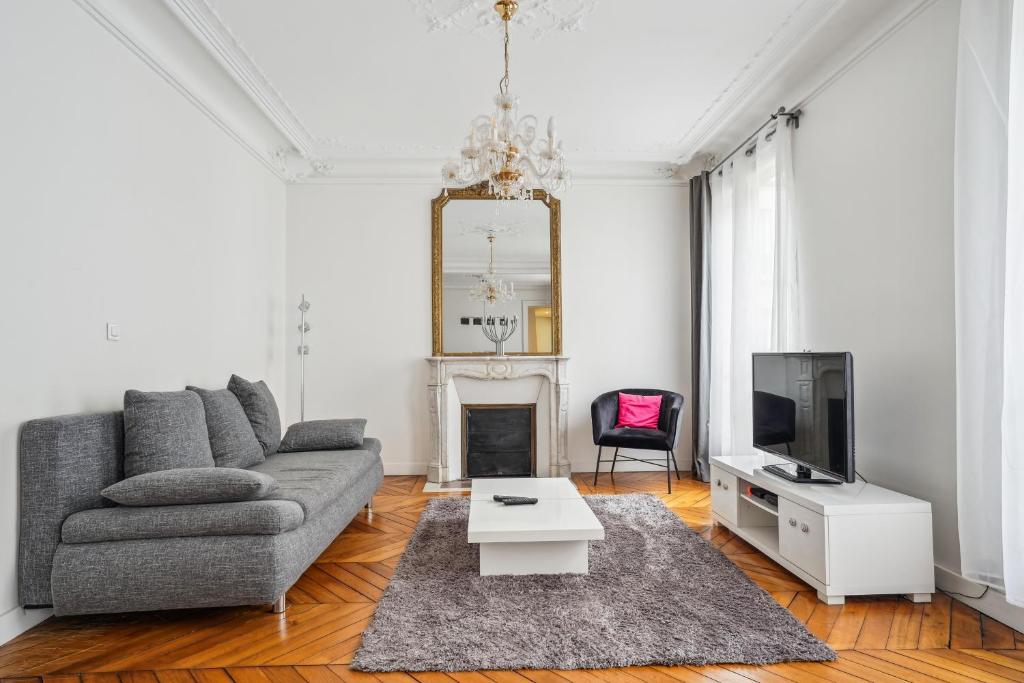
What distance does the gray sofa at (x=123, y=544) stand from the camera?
213cm

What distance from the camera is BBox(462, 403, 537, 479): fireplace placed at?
199 inches

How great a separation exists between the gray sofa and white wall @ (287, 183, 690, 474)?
108 inches

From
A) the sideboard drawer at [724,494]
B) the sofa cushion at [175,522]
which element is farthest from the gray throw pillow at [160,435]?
the sideboard drawer at [724,494]

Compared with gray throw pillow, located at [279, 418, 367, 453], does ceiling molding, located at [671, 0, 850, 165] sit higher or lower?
higher

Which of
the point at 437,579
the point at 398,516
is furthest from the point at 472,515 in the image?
the point at 398,516

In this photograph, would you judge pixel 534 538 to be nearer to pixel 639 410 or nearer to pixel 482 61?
pixel 639 410

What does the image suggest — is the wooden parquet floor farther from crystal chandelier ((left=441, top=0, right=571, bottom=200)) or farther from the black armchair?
crystal chandelier ((left=441, top=0, right=571, bottom=200))

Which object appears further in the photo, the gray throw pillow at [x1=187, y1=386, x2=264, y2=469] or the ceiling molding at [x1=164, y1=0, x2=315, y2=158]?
the gray throw pillow at [x1=187, y1=386, x2=264, y2=469]

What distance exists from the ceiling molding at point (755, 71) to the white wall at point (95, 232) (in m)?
3.45

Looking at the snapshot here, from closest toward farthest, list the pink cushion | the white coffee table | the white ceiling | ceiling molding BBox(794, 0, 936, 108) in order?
the white coffee table, ceiling molding BBox(794, 0, 936, 108), the white ceiling, the pink cushion

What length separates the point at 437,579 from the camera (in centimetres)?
263

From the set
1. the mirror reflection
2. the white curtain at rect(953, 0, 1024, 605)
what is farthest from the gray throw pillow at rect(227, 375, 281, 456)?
the white curtain at rect(953, 0, 1024, 605)

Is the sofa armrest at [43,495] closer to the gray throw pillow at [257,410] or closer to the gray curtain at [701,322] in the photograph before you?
the gray throw pillow at [257,410]

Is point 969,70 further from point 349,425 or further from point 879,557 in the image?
point 349,425
